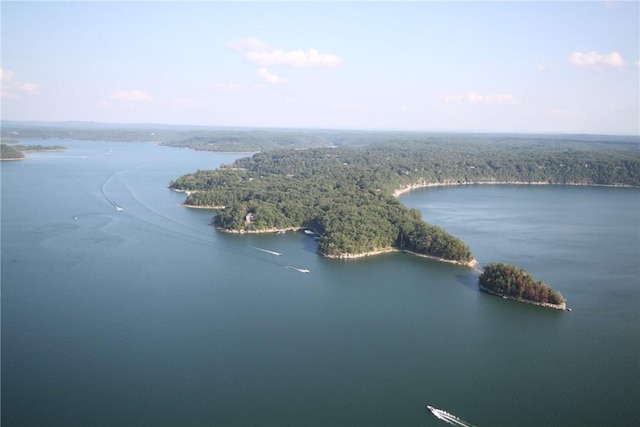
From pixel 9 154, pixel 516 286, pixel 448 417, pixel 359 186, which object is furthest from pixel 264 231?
pixel 9 154

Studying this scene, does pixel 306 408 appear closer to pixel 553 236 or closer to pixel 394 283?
pixel 394 283

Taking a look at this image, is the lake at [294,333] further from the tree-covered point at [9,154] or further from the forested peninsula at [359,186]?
the tree-covered point at [9,154]

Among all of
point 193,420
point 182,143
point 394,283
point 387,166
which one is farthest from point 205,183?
point 182,143

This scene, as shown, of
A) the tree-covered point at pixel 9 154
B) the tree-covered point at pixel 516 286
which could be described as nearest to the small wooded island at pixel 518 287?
the tree-covered point at pixel 516 286

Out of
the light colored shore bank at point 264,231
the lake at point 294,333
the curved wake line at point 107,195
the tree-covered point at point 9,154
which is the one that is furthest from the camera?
the tree-covered point at point 9,154

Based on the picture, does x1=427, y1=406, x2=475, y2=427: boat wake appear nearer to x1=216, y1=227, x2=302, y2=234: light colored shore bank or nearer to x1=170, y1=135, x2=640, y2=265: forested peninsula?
x1=170, y1=135, x2=640, y2=265: forested peninsula

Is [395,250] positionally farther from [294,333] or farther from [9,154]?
[9,154]

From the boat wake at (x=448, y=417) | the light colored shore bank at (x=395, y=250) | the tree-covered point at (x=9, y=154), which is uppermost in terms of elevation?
the tree-covered point at (x=9, y=154)
